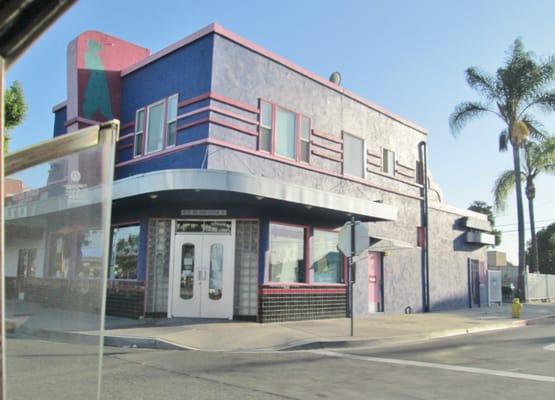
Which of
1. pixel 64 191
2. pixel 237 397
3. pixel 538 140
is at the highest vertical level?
pixel 538 140

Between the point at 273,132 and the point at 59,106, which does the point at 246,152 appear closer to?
the point at 273,132

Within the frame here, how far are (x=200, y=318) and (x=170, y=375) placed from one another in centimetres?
675

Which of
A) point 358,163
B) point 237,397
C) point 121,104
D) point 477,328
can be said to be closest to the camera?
point 237,397

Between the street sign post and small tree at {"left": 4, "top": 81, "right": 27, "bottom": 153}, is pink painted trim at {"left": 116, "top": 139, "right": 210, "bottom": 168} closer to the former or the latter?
small tree at {"left": 4, "top": 81, "right": 27, "bottom": 153}

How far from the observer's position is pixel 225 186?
→ 11930 millimetres

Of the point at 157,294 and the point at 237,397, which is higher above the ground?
the point at 157,294

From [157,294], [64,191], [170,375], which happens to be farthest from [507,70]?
[64,191]

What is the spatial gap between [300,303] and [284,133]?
517 cm

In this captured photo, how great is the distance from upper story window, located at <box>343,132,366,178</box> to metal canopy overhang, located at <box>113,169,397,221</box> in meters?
3.68

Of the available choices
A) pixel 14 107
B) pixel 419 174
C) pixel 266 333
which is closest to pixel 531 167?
pixel 419 174

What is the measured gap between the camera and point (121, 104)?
1695cm

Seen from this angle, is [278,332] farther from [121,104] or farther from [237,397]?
[121,104]

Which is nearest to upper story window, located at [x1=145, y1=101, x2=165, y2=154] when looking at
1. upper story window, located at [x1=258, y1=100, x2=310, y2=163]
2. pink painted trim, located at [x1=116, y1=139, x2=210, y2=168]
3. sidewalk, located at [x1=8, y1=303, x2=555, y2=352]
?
pink painted trim, located at [x1=116, y1=139, x2=210, y2=168]

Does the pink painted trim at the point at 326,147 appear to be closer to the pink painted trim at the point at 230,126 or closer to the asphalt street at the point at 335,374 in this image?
the pink painted trim at the point at 230,126
